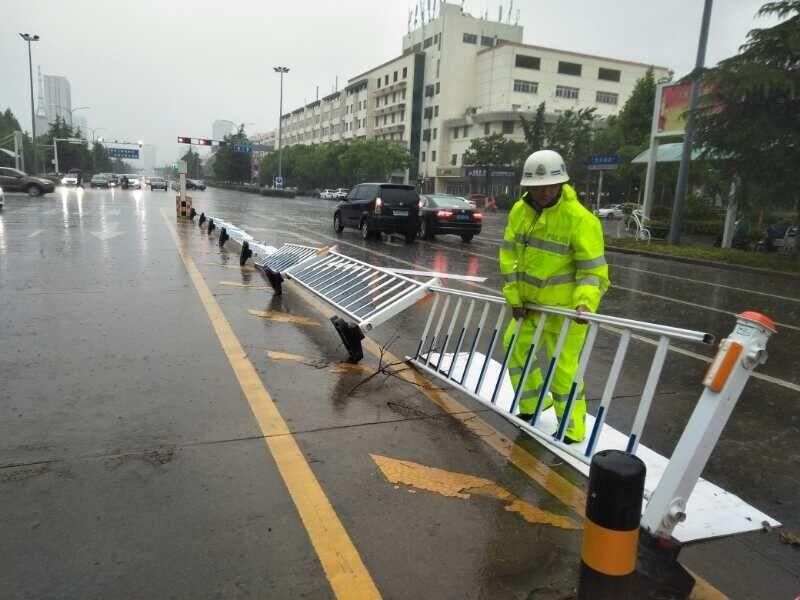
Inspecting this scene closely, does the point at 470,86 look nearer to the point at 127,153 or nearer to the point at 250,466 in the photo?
the point at 127,153

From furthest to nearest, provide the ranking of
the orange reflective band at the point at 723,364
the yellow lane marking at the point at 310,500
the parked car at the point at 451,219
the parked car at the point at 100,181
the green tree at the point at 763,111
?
the parked car at the point at 100,181
the parked car at the point at 451,219
the green tree at the point at 763,111
the yellow lane marking at the point at 310,500
the orange reflective band at the point at 723,364

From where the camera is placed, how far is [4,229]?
16.2 meters

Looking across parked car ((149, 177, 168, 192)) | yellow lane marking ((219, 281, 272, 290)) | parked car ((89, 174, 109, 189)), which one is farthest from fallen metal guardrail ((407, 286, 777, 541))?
parked car ((89, 174, 109, 189))

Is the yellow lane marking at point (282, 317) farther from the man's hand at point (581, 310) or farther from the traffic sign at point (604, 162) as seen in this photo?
the traffic sign at point (604, 162)

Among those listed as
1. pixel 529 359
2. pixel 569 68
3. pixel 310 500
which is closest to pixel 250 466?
pixel 310 500

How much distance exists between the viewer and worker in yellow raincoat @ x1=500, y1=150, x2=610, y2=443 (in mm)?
3773

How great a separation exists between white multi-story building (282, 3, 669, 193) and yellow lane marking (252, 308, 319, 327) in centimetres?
5981

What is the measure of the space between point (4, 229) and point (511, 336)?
1639 centimetres

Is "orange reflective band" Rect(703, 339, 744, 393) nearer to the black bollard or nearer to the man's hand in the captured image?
the black bollard

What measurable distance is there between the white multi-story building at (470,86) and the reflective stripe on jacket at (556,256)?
Result: 6259cm

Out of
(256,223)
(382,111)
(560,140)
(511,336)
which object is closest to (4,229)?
(256,223)

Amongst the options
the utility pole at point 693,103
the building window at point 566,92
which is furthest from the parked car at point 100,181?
the utility pole at point 693,103

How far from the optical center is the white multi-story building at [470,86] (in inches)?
2844

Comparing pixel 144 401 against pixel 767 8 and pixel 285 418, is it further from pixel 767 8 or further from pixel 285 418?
pixel 767 8
